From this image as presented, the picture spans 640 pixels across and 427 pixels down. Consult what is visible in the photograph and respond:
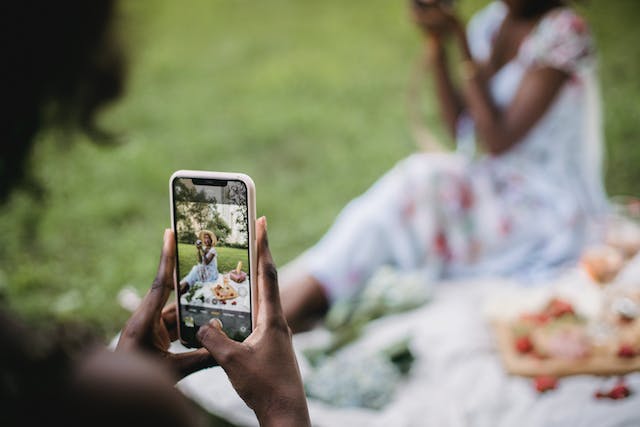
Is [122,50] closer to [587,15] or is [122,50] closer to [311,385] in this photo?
[311,385]

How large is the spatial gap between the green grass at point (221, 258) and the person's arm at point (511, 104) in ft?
4.89

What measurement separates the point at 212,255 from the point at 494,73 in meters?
1.81

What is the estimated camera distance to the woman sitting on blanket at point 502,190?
→ 2.36m

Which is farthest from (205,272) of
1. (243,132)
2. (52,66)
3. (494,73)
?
(243,132)

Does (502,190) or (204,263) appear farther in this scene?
(502,190)

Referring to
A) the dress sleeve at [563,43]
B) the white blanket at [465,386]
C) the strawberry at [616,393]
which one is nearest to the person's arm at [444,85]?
the dress sleeve at [563,43]

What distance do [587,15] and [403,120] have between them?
1515 mm

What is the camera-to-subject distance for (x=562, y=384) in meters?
1.90

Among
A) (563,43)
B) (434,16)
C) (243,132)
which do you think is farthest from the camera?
(243,132)

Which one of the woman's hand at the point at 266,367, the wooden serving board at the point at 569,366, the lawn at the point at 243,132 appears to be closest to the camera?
the woman's hand at the point at 266,367

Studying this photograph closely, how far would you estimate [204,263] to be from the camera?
1.25 metres

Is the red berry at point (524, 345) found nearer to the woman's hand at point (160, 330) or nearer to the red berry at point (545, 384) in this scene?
the red berry at point (545, 384)

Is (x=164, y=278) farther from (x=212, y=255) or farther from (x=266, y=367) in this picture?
(x=266, y=367)

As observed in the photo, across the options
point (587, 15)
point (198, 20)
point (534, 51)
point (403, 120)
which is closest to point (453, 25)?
point (534, 51)
